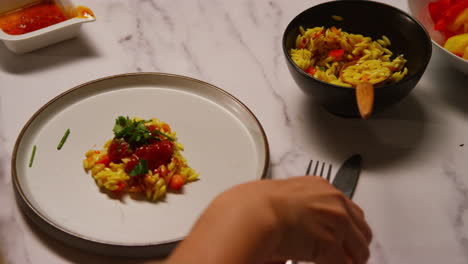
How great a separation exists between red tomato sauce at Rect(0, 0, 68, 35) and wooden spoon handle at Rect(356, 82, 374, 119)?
920 mm

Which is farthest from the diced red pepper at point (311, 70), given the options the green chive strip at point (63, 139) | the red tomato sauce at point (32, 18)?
the red tomato sauce at point (32, 18)

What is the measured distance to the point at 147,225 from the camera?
1000mm

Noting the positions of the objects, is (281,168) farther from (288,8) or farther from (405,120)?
(288,8)

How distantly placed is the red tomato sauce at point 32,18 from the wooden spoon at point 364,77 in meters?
0.86

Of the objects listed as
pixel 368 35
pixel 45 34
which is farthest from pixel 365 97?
pixel 45 34

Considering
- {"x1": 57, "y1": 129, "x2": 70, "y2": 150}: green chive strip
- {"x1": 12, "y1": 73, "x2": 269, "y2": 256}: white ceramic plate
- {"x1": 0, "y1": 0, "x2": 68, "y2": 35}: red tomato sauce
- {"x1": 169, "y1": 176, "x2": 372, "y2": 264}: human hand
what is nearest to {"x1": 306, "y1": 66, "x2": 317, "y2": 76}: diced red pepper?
{"x1": 12, "y1": 73, "x2": 269, "y2": 256}: white ceramic plate

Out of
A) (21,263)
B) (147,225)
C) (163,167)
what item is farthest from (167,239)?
(21,263)

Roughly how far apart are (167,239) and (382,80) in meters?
0.60

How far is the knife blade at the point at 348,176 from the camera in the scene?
43.2 inches

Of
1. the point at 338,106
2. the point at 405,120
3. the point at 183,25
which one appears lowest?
the point at 405,120

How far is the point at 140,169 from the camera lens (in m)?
1.05

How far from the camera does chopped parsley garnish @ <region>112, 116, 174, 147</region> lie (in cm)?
110

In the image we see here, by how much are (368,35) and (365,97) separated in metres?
0.32

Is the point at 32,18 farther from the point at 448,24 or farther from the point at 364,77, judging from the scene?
the point at 448,24
